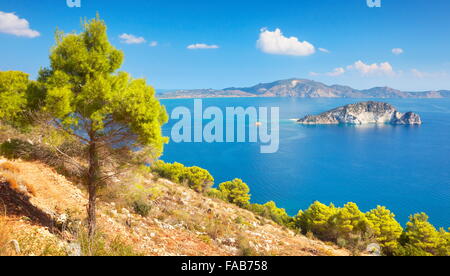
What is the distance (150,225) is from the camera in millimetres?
11266

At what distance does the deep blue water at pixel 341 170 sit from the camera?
45.9 metres

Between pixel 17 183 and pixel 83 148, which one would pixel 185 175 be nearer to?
pixel 17 183

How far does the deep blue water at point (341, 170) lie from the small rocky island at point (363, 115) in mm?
43777

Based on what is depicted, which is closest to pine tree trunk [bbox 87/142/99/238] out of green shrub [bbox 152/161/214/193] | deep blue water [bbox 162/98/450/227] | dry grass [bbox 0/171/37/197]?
dry grass [bbox 0/171/37/197]

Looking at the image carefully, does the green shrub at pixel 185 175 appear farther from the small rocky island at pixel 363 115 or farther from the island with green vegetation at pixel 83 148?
the small rocky island at pixel 363 115

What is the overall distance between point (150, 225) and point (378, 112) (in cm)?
16768

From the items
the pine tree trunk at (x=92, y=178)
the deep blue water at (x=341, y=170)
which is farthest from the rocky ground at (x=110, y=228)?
the deep blue water at (x=341, y=170)

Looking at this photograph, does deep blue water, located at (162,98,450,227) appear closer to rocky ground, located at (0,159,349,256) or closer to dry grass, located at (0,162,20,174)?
rocky ground, located at (0,159,349,256)

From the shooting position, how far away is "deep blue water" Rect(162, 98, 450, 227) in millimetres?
45875

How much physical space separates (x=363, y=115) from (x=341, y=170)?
335ft

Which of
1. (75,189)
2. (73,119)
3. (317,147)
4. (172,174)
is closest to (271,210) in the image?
(172,174)

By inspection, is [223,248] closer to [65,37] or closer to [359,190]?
[65,37]

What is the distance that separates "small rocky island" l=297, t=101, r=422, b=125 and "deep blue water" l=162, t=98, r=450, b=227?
144 ft

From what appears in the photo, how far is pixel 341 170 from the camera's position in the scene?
6256 centimetres
